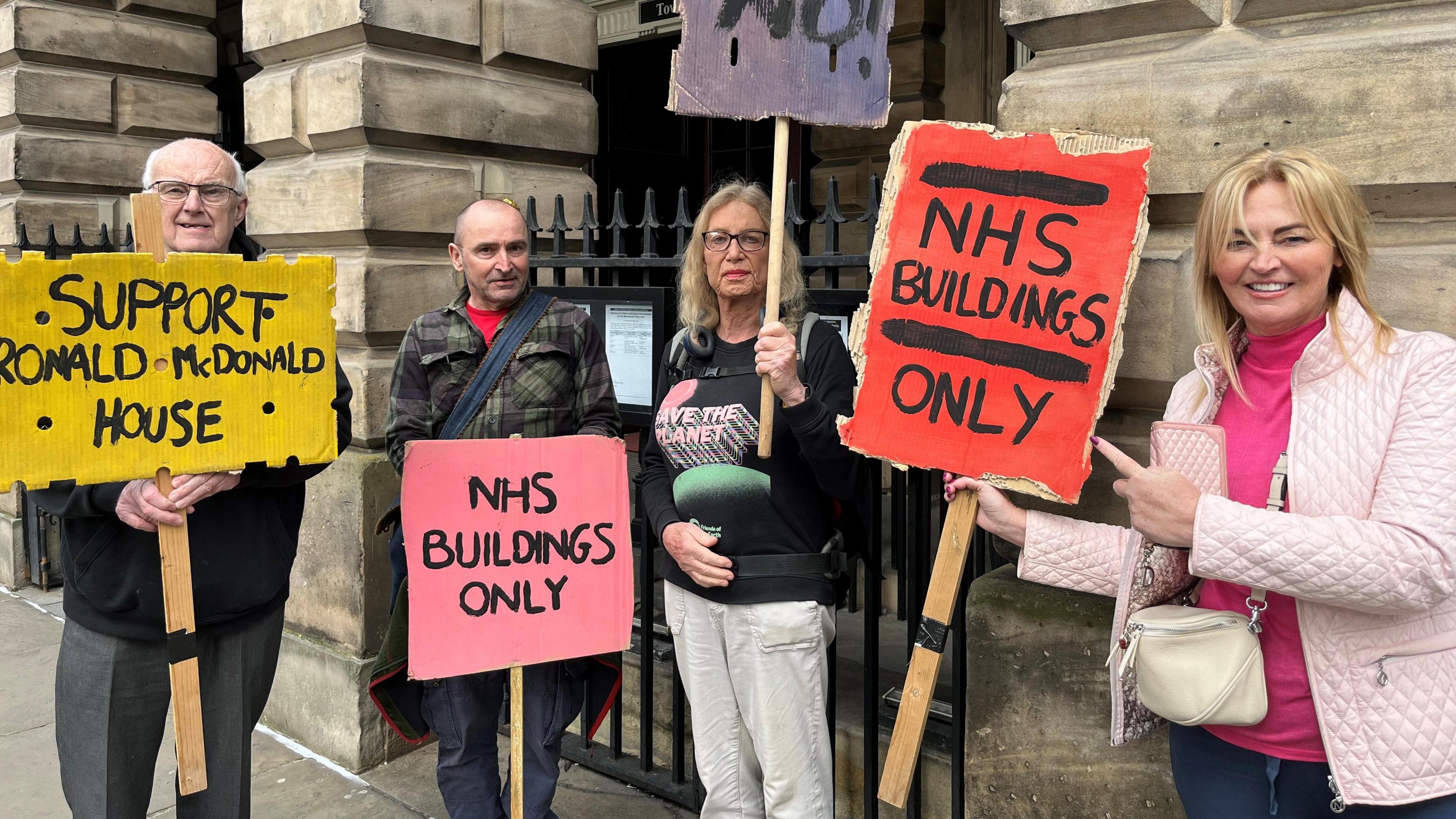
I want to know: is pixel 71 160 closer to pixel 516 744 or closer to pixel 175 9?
pixel 175 9

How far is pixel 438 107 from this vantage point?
4.38 m

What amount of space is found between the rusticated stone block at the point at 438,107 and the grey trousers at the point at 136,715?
2.30m

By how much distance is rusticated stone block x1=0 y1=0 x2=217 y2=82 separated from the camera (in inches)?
254

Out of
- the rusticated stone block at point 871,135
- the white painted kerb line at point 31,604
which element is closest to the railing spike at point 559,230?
the rusticated stone block at point 871,135

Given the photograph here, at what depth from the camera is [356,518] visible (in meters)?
4.14

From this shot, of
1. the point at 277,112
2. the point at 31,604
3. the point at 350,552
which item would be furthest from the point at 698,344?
the point at 31,604

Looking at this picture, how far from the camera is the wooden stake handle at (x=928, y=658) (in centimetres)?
224

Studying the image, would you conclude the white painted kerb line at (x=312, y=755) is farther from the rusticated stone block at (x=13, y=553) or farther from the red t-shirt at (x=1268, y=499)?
the red t-shirt at (x=1268, y=499)

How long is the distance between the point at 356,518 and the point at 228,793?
62.9 inches

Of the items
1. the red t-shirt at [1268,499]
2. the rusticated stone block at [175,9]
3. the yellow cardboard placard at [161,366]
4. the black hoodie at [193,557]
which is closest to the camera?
the red t-shirt at [1268,499]

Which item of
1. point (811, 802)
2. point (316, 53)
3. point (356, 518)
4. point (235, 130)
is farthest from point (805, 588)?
point (235, 130)

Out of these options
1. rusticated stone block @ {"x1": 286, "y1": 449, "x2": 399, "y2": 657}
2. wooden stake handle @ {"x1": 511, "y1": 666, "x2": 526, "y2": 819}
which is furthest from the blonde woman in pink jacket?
rusticated stone block @ {"x1": 286, "y1": 449, "x2": 399, "y2": 657}

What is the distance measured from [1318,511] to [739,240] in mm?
1446

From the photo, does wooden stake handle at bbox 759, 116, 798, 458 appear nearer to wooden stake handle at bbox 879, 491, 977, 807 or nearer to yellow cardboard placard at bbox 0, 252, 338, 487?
wooden stake handle at bbox 879, 491, 977, 807
